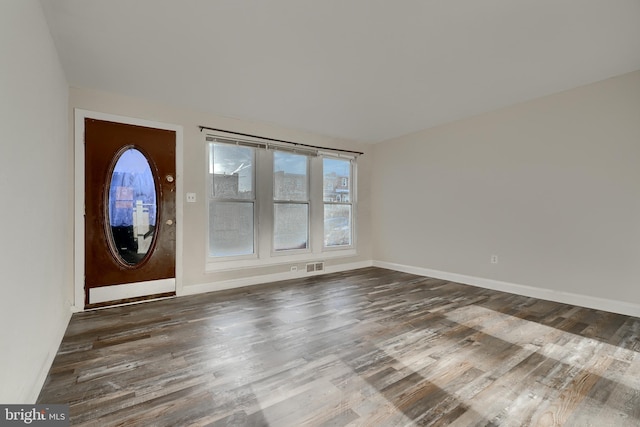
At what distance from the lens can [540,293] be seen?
355cm

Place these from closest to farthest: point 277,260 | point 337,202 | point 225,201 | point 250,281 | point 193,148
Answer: point 193,148 → point 225,201 → point 250,281 → point 277,260 → point 337,202

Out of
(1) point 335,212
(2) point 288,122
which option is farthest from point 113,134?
(1) point 335,212

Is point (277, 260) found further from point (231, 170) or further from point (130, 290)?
point (130, 290)

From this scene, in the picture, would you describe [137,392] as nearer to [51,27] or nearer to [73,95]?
[51,27]

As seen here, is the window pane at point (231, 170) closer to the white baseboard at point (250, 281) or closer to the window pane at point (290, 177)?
the window pane at point (290, 177)

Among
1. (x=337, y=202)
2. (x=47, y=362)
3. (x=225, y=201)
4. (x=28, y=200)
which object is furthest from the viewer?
(x=337, y=202)

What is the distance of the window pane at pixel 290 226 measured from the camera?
464cm

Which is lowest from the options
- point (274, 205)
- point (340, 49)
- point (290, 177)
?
point (274, 205)

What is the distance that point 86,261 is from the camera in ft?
10.2

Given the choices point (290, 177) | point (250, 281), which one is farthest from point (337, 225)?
point (250, 281)

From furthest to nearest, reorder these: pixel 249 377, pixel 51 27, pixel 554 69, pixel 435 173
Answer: pixel 435 173 → pixel 554 69 → pixel 51 27 → pixel 249 377

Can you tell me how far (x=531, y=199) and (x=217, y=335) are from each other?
13.1 ft

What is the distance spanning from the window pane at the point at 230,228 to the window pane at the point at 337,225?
150cm

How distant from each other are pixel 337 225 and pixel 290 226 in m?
1.06
